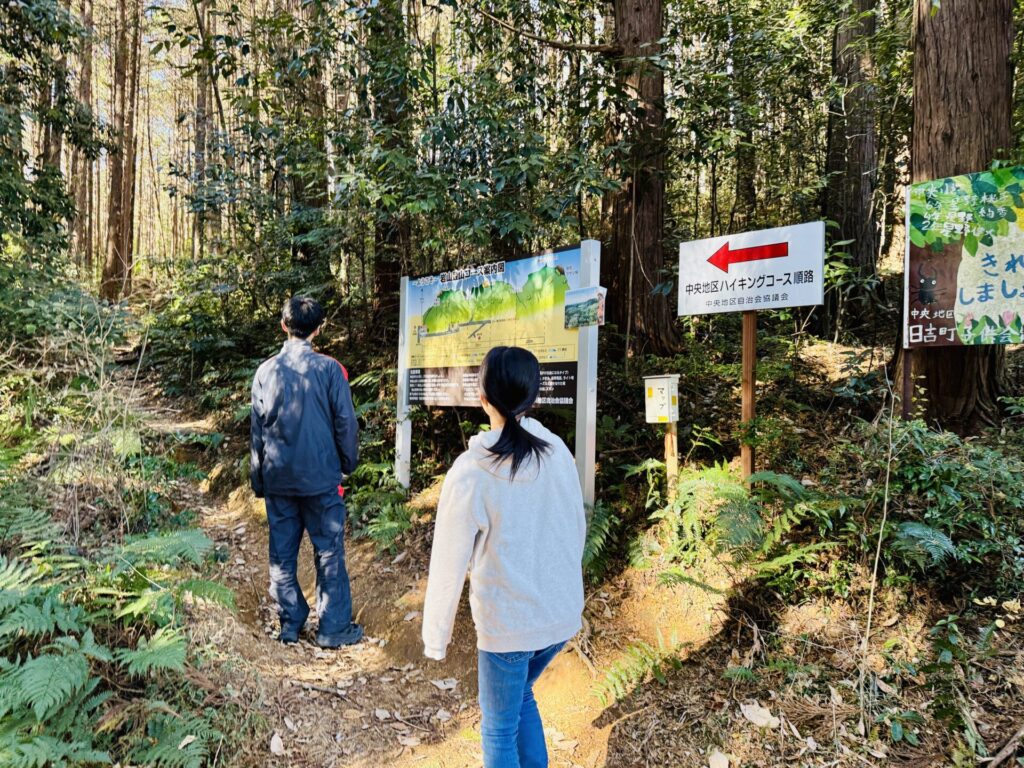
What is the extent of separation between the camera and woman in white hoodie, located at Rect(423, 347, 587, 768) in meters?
2.02

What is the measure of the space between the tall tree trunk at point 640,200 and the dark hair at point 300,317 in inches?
123

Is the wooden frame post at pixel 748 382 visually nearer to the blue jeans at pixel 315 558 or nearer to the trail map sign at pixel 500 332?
the trail map sign at pixel 500 332

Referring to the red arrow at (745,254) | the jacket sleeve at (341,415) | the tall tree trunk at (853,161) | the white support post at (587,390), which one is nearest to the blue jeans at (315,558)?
the jacket sleeve at (341,415)

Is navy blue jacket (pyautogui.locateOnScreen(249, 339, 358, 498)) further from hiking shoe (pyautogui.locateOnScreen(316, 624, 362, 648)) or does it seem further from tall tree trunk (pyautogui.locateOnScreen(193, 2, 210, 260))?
tall tree trunk (pyautogui.locateOnScreen(193, 2, 210, 260))

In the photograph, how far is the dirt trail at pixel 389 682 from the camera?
120 inches

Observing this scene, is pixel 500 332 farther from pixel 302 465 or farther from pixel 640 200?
pixel 640 200

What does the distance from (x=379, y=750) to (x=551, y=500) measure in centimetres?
206

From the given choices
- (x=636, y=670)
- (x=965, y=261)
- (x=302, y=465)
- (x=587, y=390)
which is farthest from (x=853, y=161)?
(x=302, y=465)

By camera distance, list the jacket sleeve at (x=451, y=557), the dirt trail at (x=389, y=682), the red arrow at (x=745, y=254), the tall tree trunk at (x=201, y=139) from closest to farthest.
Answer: the jacket sleeve at (x=451, y=557)
the dirt trail at (x=389, y=682)
the red arrow at (x=745, y=254)
the tall tree trunk at (x=201, y=139)

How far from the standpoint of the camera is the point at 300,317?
403 centimetres

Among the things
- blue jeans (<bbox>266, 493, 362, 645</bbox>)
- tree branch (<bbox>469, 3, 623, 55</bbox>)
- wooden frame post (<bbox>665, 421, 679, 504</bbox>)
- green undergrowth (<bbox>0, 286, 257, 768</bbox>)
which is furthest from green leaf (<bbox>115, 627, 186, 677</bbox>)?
tree branch (<bbox>469, 3, 623, 55</bbox>)

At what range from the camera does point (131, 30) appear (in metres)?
13.9

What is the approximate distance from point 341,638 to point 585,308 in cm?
298

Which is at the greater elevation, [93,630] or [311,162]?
[311,162]
